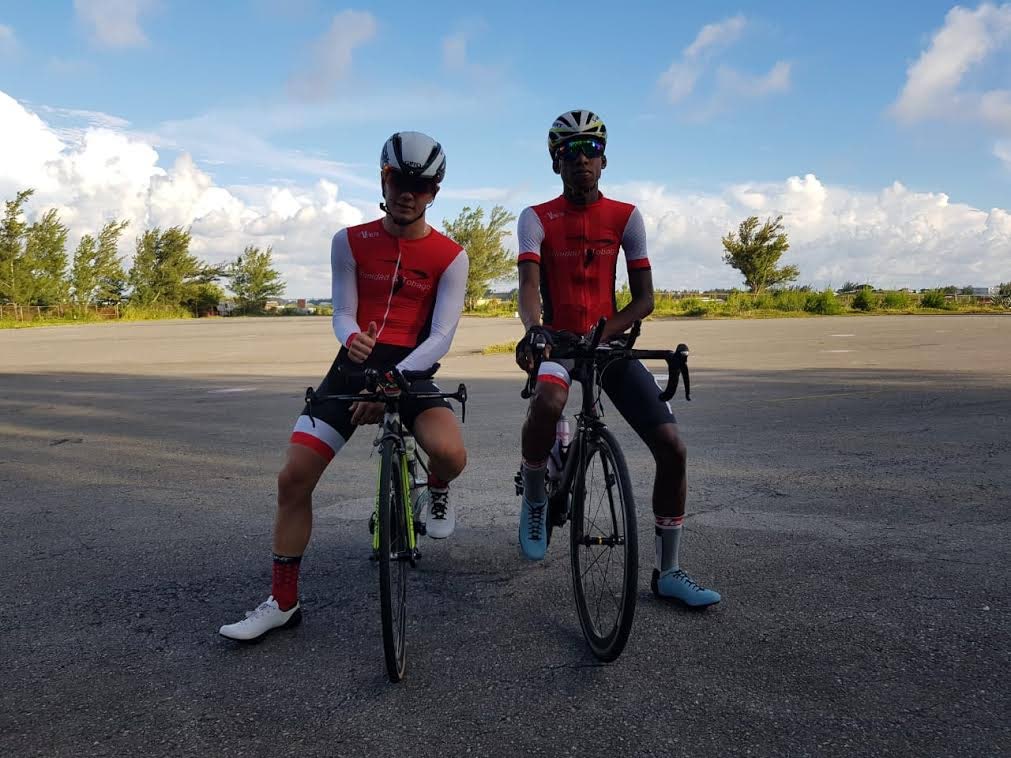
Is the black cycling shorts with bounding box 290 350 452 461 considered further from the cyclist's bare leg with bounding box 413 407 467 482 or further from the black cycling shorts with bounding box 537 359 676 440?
the black cycling shorts with bounding box 537 359 676 440

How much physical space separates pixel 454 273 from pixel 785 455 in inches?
168

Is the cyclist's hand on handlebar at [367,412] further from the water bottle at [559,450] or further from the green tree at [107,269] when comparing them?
the green tree at [107,269]

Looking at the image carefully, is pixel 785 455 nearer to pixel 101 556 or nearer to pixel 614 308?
pixel 614 308

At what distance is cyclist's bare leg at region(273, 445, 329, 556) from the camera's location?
3385mm

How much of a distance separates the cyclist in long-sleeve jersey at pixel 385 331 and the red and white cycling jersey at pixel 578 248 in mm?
442

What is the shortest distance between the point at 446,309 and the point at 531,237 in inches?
24.1

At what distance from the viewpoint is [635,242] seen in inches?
162

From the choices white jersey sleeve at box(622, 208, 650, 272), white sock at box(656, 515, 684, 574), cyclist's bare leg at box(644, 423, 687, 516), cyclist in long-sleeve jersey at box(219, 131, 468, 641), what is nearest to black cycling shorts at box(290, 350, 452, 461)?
cyclist in long-sleeve jersey at box(219, 131, 468, 641)

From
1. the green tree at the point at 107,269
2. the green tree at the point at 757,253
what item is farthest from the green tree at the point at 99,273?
the green tree at the point at 757,253

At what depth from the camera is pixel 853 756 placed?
8.01ft

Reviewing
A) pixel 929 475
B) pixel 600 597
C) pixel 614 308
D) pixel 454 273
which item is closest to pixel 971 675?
pixel 600 597

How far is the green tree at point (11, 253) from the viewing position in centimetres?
5619

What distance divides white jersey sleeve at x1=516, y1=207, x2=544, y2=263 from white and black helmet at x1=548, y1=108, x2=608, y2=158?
36 cm

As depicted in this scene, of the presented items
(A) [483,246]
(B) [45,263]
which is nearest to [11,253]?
(B) [45,263]
